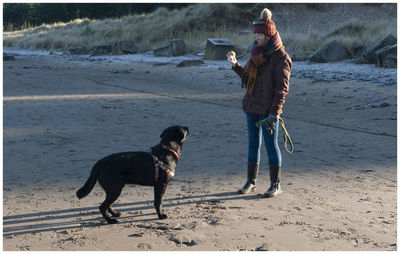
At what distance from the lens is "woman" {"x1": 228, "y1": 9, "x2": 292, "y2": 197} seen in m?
5.02

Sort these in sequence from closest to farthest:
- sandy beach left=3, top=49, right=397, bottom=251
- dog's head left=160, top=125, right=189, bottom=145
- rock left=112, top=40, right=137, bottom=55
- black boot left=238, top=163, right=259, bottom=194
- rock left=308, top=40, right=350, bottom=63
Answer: sandy beach left=3, top=49, right=397, bottom=251
dog's head left=160, top=125, right=189, bottom=145
black boot left=238, top=163, right=259, bottom=194
rock left=308, top=40, right=350, bottom=63
rock left=112, top=40, right=137, bottom=55

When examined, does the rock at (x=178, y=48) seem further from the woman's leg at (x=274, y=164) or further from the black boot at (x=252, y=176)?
the woman's leg at (x=274, y=164)

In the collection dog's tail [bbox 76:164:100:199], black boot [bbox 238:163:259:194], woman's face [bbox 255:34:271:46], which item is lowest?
black boot [bbox 238:163:259:194]

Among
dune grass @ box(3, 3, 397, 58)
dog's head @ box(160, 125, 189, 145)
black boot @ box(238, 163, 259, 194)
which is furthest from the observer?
dune grass @ box(3, 3, 397, 58)

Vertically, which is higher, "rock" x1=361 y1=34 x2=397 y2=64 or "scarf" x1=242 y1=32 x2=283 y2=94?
"scarf" x1=242 y1=32 x2=283 y2=94

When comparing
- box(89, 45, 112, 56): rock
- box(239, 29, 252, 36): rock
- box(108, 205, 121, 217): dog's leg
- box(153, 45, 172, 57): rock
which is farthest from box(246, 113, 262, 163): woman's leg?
box(89, 45, 112, 56): rock

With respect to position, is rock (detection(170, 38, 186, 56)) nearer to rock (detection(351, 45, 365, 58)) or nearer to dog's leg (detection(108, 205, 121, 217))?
rock (detection(351, 45, 365, 58))

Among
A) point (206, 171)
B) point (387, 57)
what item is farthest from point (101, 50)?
point (206, 171)

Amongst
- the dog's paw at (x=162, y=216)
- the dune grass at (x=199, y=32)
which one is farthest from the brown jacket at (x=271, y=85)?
the dune grass at (x=199, y=32)

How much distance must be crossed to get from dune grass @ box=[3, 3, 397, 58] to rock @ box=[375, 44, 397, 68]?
2.62 meters

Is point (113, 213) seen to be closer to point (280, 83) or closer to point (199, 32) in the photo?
point (280, 83)

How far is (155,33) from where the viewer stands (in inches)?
1159

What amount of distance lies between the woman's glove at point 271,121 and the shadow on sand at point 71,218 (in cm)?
84

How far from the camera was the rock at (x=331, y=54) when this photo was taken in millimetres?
16562
